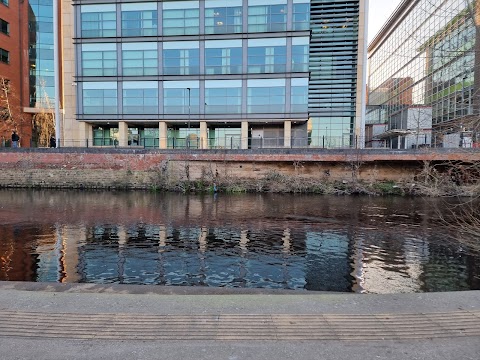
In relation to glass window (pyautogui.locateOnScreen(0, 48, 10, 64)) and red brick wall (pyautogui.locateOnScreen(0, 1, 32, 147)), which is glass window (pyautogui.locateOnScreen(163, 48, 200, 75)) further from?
glass window (pyautogui.locateOnScreen(0, 48, 10, 64))

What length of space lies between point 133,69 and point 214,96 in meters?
9.10

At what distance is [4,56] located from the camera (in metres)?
46.6

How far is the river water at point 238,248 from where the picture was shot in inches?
332

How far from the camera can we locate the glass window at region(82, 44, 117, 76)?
3891 cm

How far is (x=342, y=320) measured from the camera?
4.56 m

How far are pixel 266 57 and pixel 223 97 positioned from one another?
5.91 meters

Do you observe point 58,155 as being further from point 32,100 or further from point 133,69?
point 32,100

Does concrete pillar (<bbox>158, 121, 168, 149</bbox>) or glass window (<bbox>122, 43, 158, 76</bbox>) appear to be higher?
glass window (<bbox>122, 43, 158, 76</bbox>)

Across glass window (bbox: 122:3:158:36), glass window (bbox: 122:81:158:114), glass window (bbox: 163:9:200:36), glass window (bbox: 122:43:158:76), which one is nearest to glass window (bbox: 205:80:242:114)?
glass window (bbox: 122:81:158:114)

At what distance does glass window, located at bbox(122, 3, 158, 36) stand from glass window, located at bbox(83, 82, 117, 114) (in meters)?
5.87

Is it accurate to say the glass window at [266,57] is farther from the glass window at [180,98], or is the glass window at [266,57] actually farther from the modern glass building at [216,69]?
the glass window at [180,98]

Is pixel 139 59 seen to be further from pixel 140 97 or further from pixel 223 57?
pixel 223 57

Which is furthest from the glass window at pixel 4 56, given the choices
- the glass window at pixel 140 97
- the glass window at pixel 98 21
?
the glass window at pixel 140 97

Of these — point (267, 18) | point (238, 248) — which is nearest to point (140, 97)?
point (267, 18)
